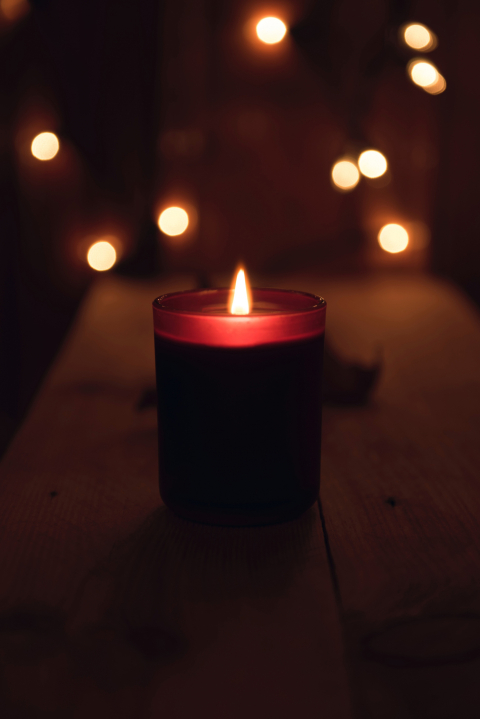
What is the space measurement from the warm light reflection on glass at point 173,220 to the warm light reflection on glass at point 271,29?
1.32 feet

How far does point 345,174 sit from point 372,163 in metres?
0.12

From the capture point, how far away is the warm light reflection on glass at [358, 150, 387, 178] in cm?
118

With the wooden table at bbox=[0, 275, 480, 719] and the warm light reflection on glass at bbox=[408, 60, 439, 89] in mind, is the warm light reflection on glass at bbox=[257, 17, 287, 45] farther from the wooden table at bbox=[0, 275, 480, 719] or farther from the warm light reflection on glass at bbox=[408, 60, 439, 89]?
the wooden table at bbox=[0, 275, 480, 719]

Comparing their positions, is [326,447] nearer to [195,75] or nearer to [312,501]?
[312,501]

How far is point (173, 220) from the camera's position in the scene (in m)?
1.37

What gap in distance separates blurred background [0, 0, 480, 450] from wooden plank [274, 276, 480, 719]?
0.57m

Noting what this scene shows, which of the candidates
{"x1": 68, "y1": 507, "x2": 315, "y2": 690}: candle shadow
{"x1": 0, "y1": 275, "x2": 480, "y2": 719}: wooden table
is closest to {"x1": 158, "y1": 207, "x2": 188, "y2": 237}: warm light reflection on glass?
{"x1": 0, "y1": 275, "x2": 480, "y2": 719}: wooden table

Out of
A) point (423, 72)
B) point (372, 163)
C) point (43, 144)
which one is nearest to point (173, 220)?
point (43, 144)

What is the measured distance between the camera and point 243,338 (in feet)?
1.30

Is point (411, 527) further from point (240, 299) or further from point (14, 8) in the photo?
point (14, 8)

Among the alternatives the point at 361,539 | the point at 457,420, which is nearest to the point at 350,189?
the point at 457,420

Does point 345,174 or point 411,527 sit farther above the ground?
point 345,174

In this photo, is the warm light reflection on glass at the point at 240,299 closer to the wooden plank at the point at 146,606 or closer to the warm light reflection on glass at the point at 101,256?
the wooden plank at the point at 146,606

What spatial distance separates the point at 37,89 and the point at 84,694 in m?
1.21
